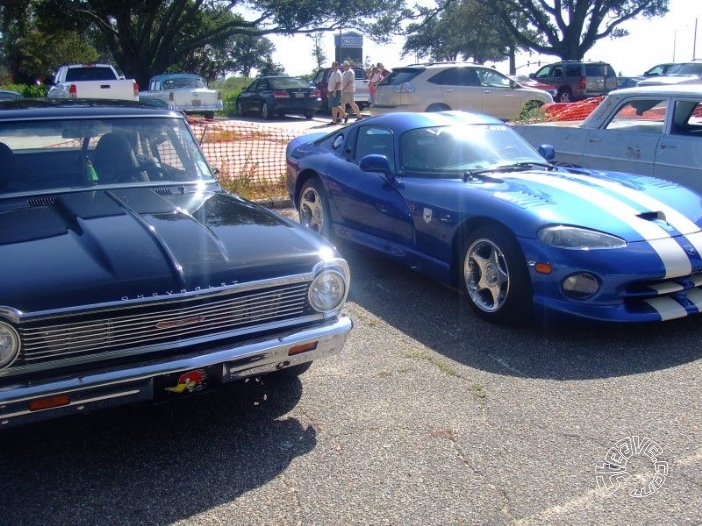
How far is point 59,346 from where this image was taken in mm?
2881

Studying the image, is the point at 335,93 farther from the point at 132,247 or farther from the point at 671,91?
the point at 132,247

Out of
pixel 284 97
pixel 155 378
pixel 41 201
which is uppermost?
pixel 284 97

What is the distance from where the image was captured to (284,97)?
22.3 m

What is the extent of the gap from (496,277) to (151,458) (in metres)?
2.54

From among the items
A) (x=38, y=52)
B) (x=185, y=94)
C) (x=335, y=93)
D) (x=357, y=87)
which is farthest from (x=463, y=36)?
(x=335, y=93)

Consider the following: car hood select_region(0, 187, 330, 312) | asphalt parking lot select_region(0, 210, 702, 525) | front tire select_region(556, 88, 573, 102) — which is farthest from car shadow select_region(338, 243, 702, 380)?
front tire select_region(556, 88, 573, 102)

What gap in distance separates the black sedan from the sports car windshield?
1688cm

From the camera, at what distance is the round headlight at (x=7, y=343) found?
276 cm

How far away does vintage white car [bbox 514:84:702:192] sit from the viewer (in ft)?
22.2

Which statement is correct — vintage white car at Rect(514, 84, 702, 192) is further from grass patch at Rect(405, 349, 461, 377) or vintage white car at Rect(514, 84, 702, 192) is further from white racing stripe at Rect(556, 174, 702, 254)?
grass patch at Rect(405, 349, 461, 377)

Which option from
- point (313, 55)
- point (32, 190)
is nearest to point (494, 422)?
point (32, 190)

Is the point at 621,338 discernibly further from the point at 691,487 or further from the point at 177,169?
the point at 177,169

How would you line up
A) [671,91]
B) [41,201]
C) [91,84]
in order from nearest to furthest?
[41,201] < [671,91] < [91,84]

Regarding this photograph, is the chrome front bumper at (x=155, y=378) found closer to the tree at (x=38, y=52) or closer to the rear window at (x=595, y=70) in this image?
the rear window at (x=595, y=70)
